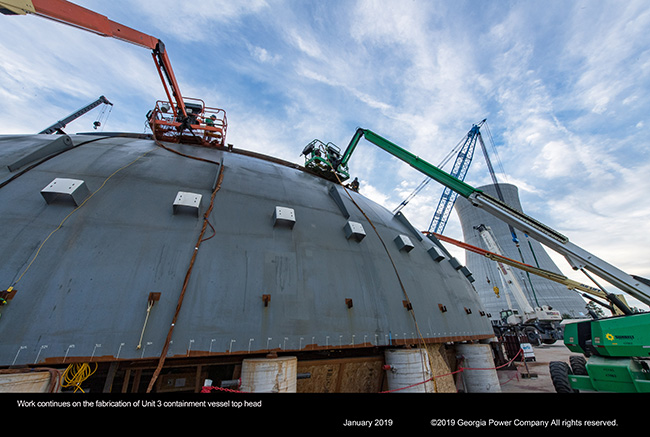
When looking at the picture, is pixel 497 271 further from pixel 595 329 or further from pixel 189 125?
pixel 189 125

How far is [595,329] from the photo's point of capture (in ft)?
27.3

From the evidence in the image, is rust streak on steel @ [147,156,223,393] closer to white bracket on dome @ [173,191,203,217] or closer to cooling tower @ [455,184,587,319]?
white bracket on dome @ [173,191,203,217]

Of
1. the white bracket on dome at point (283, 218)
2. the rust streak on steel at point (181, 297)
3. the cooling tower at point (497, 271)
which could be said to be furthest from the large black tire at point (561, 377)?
the cooling tower at point (497, 271)

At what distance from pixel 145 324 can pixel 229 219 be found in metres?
3.05

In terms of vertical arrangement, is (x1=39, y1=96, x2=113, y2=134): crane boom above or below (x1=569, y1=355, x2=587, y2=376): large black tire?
above

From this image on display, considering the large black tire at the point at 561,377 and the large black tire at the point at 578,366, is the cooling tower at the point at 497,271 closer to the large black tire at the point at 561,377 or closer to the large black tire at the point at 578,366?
the large black tire at the point at 578,366

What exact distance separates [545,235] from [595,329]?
151 inches

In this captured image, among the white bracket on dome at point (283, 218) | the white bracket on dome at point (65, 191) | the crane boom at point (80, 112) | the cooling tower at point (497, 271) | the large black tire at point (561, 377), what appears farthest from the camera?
the cooling tower at point (497, 271)

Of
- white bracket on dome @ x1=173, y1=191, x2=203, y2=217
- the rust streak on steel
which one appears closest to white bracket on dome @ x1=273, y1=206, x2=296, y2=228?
the rust streak on steel

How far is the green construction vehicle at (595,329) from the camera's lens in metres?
7.29

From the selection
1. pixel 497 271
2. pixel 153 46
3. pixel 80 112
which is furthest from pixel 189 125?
pixel 497 271

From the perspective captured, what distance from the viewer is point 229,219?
6691 millimetres

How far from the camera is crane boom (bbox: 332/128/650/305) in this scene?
9.48 metres
